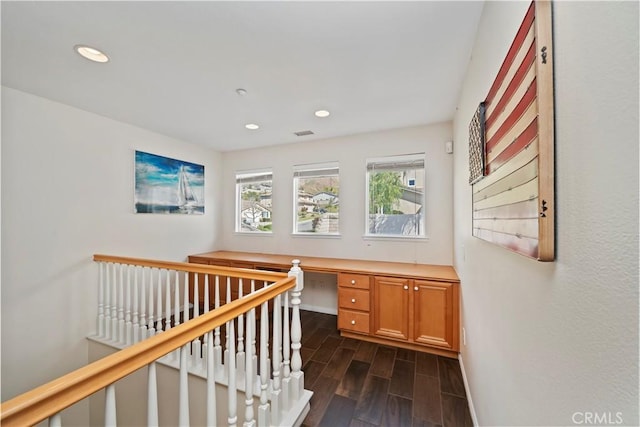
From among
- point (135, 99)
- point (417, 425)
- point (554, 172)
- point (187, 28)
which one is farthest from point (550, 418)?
point (135, 99)

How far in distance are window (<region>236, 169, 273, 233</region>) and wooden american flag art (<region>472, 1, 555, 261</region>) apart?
3452 mm

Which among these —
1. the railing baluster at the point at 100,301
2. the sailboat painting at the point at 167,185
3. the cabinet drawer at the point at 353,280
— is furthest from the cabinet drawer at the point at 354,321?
the sailboat painting at the point at 167,185

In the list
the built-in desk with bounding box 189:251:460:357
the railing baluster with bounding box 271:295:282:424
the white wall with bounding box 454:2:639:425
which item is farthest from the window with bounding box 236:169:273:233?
the white wall with bounding box 454:2:639:425

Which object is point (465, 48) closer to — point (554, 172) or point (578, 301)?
point (554, 172)

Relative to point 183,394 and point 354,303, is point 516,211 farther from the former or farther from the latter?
point 354,303

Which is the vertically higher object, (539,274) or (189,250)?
(539,274)

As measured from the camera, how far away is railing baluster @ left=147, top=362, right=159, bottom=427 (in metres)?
0.82

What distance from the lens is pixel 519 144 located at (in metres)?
0.78

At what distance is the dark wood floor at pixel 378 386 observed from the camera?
1.70 meters

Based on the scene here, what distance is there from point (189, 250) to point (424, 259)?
137 inches

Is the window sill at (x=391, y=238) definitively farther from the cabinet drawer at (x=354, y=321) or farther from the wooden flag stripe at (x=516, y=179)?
the wooden flag stripe at (x=516, y=179)

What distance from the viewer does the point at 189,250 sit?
12.5 feet

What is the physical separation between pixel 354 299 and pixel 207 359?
6.16ft

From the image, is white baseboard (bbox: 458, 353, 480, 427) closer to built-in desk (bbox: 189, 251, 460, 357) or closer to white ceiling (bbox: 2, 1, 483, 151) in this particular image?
built-in desk (bbox: 189, 251, 460, 357)
